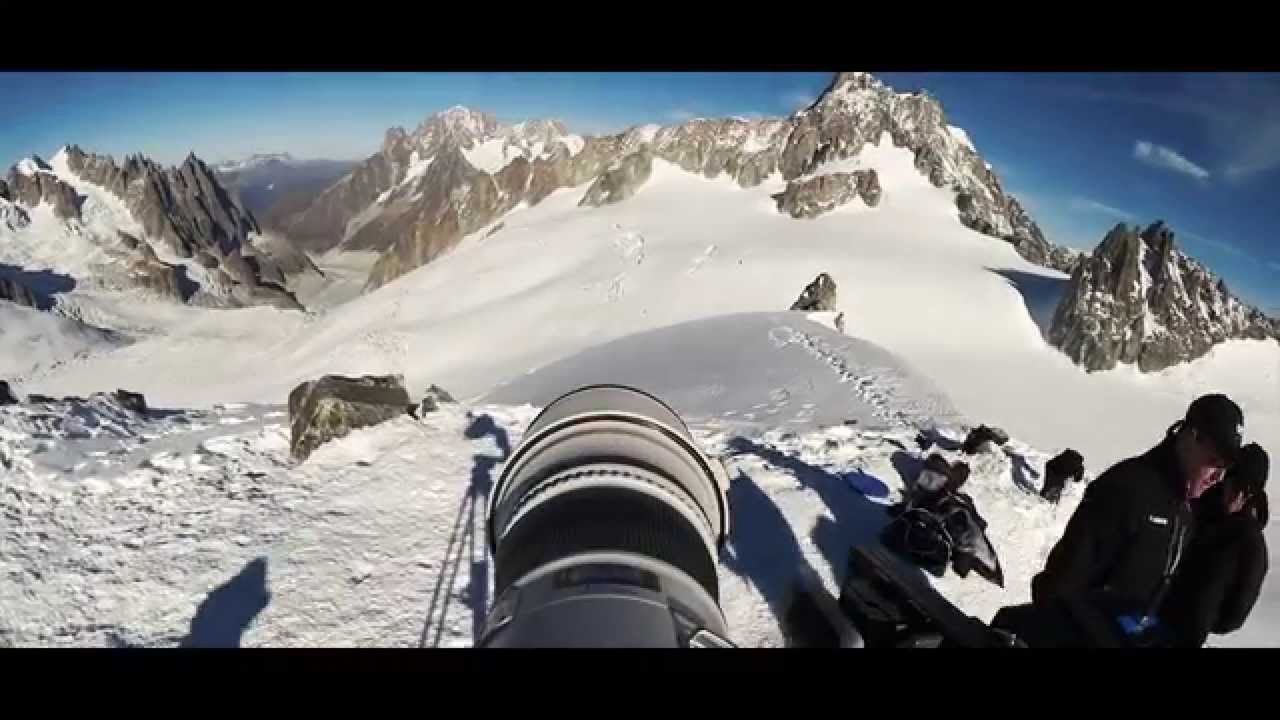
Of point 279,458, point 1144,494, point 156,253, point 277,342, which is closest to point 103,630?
point 279,458

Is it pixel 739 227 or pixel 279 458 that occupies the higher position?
pixel 739 227

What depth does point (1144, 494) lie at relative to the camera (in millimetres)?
3914

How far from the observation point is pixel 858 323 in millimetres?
45469

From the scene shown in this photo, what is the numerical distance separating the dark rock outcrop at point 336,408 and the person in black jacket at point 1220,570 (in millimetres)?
9702

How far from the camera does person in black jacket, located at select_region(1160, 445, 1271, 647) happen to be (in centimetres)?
416

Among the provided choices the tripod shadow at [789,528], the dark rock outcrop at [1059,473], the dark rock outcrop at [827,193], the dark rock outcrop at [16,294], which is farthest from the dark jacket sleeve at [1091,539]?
the dark rock outcrop at [16,294]

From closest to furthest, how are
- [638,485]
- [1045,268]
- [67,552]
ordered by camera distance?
[638,485] → [67,552] → [1045,268]

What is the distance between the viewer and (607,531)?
7.89 feet

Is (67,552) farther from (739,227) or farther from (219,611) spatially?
(739,227)

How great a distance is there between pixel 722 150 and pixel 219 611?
88.9 metres

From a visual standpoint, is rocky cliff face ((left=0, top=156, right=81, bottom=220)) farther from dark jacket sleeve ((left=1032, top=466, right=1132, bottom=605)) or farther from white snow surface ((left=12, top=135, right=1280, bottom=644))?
dark jacket sleeve ((left=1032, top=466, right=1132, bottom=605))

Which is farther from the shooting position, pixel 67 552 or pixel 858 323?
pixel 858 323
